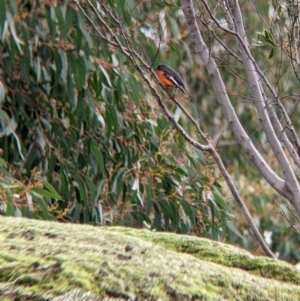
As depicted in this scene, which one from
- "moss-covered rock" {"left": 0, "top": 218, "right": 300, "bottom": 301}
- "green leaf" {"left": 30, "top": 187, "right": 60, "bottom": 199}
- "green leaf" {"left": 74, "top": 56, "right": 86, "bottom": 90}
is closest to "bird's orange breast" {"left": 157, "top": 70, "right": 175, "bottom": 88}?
"green leaf" {"left": 74, "top": 56, "right": 86, "bottom": 90}

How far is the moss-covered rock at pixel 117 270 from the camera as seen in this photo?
5.85 ft

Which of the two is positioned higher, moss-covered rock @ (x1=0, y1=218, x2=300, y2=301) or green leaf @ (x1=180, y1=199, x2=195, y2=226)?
moss-covered rock @ (x1=0, y1=218, x2=300, y2=301)

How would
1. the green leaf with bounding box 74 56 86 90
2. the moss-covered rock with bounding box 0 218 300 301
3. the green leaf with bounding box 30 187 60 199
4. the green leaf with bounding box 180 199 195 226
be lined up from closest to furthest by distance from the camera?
1. the moss-covered rock with bounding box 0 218 300 301
2. the green leaf with bounding box 30 187 60 199
3. the green leaf with bounding box 74 56 86 90
4. the green leaf with bounding box 180 199 195 226

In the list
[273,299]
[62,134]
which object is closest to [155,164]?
[62,134]

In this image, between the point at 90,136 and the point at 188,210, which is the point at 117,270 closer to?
the point at 188,210

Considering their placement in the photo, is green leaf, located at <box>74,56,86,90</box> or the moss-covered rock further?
green leaf, located at <box>74,56,86,90</box>

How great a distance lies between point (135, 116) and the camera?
5543 millimetres

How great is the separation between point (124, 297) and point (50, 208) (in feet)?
9.75

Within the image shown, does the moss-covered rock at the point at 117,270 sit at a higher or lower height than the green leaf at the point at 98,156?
higher

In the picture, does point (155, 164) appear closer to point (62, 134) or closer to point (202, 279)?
point (62, 134)

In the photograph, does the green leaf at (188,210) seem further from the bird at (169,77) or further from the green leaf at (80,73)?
the green leaf at (80,73)

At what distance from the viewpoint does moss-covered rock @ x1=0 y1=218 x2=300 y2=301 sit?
178 centimetres

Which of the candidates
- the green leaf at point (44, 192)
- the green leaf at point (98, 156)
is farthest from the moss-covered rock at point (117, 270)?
the green leaf at point (98, 156)

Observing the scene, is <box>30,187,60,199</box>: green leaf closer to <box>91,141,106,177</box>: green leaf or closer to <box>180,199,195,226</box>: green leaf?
<box>91,141,106,177</box>: green leaf
